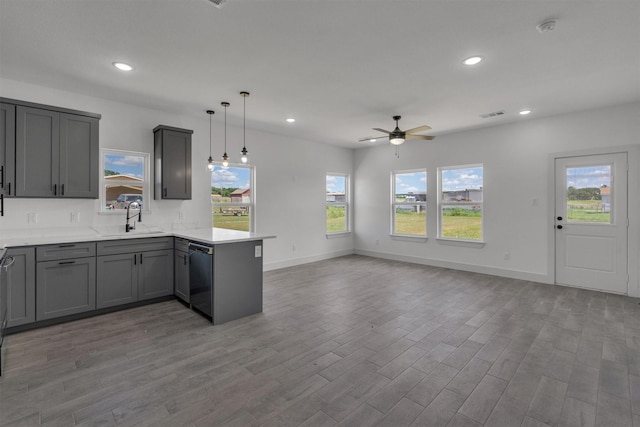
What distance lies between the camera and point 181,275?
3.98m

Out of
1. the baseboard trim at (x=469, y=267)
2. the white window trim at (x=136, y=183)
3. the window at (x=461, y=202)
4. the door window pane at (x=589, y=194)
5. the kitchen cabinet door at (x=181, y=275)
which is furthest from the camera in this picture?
the window at (x=461, y=202)

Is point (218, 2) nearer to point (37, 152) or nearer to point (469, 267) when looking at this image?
point (37, 152)

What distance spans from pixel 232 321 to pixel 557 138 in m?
5.52

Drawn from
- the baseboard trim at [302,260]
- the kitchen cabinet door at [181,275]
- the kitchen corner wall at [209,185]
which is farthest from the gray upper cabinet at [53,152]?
the baseboard trim at [302,260]

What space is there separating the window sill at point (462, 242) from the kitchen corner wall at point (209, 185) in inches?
93.8

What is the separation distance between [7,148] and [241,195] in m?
3.14

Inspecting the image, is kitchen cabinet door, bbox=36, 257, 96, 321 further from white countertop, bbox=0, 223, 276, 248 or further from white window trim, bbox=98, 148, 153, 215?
white window trim, bbox=98, 148, 153, 215

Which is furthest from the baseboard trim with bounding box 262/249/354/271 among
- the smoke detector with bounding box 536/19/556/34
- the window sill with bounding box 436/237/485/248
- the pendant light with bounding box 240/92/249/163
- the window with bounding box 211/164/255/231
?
the smoke detector with bounding box 536/19/556/34

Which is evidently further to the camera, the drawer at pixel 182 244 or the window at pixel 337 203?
the window at pixel 337 203

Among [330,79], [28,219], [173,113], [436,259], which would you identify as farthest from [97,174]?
[436,259]

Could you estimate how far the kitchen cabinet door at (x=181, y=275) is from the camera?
3855mm

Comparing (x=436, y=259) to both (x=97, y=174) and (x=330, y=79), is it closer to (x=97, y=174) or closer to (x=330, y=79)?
(x=330, y=79)

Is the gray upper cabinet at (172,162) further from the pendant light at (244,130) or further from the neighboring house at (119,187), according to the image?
the pendant light at (244,130)

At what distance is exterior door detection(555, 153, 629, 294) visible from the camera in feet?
14.6
